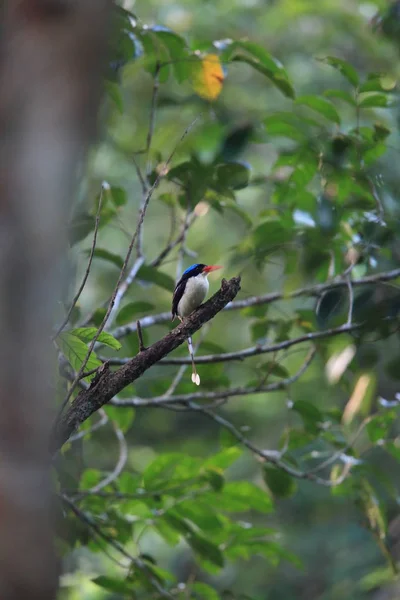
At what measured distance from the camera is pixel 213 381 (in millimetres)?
5016

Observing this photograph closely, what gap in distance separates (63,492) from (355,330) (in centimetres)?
183

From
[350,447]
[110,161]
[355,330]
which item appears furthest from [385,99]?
[110,161]

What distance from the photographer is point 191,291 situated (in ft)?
13.8

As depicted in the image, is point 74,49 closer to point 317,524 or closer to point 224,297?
point 224,297

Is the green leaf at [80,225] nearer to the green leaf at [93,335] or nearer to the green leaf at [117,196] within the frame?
the green leaf at [117,196]

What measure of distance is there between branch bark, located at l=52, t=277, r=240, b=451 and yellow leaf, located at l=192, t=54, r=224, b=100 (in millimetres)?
1697

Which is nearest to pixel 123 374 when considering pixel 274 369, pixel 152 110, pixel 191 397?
pixel 191 397

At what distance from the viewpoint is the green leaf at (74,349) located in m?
3.03

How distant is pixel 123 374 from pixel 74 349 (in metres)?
0.23

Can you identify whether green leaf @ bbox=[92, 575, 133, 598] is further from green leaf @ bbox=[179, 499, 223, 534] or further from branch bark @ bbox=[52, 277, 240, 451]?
branch bark @ bbox=[52, 277, 240, 451]

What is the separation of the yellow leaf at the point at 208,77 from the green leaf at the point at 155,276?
109 centimetres

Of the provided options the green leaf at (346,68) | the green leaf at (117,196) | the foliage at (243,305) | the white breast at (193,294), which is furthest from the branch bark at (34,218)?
the green leaf at (117,196)

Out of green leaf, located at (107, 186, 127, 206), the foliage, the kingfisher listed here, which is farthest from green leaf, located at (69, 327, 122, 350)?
green leaf, located at (107, 186, 127, 206)

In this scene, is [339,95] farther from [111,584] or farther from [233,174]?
[111,584]
